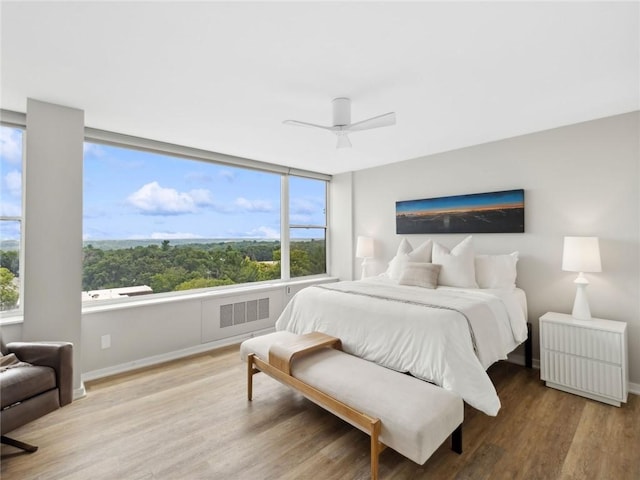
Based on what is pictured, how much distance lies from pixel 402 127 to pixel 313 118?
37.5 inches

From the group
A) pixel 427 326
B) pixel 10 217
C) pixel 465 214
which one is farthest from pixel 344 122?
pixel 10 217

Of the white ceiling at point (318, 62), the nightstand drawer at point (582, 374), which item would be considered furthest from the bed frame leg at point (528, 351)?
the white ceiling at point (318, 62)

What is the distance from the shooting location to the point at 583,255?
8.99 feet

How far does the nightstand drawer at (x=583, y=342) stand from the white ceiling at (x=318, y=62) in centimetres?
192

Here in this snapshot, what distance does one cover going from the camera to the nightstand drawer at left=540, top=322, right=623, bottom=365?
99.1 inches

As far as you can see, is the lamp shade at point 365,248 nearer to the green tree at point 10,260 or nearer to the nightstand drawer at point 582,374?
the nightstand drawer at point 582,374

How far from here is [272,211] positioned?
16.1 ft

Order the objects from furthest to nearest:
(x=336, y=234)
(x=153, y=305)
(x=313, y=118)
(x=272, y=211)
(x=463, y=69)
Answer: (x=336, y=234), (x=272, y=211), (x=153, y=305), (x=313, y=118), (x=463, y=69)

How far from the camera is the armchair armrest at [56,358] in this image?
2.12m

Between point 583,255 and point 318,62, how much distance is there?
2.74 meters

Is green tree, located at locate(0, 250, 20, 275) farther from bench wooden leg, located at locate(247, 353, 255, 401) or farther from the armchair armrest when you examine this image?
bench wooden leg, located at locate(247, 353, 255, 401)

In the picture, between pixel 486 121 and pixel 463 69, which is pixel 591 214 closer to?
pixel 486 121

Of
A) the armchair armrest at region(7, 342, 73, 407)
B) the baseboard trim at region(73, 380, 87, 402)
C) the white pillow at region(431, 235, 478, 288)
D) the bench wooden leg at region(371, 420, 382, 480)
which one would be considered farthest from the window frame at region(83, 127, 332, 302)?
the bench wooden leg at region(371, 420, 382, 480)

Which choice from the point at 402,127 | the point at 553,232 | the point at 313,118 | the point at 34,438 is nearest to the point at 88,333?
the point at 34,438
